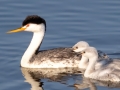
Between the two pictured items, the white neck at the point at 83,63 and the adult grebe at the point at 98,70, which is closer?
the adult grebe at the point at 98,70

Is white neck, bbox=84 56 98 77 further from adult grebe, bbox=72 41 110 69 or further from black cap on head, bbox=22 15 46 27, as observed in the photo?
black cap on head, bbox=22 15 46 27

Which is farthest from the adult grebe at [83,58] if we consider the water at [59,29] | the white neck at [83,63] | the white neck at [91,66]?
the water at [59,29]

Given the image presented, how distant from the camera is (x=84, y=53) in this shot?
14750 mm

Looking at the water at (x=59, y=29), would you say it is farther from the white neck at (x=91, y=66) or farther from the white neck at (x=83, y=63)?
the white neck at (x=83, y=63)

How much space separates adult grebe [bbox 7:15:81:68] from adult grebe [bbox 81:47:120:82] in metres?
0.92

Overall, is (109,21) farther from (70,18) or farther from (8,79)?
(8,79)

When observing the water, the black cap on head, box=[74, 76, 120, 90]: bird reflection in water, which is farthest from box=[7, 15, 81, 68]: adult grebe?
box=[74, 76, 120, 90]: bird reflection in water

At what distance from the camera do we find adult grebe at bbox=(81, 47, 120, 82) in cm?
1439

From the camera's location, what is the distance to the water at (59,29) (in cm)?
1480

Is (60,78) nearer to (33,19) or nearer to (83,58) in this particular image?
(83,58)

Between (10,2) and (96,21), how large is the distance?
3166 millimetres

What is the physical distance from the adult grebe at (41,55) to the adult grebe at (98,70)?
919 mm

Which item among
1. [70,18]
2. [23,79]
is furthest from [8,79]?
[70,18]

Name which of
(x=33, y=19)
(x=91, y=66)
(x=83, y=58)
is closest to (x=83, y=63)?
(x=83, y=58)
